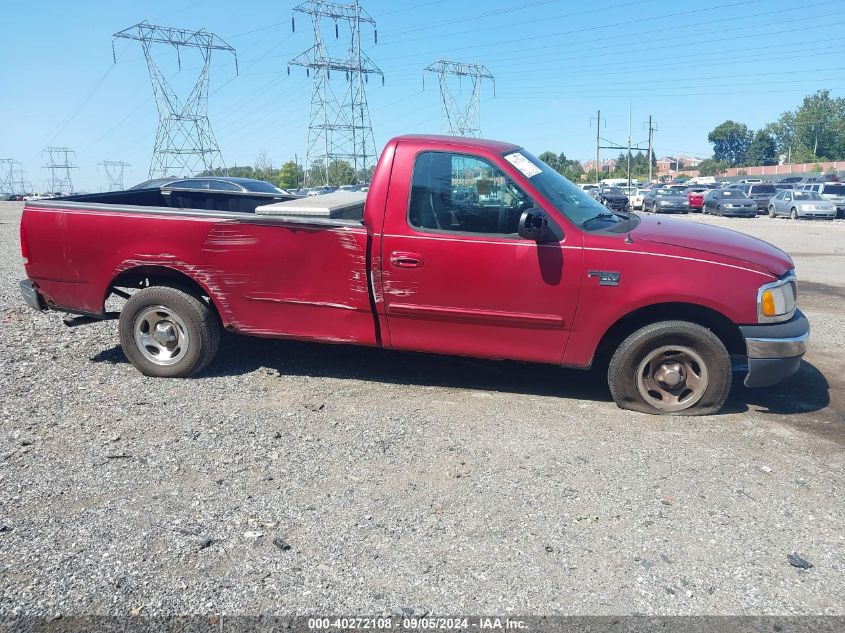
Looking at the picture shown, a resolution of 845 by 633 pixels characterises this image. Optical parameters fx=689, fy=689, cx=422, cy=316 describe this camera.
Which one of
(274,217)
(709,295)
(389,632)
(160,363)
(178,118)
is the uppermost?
(178,118)

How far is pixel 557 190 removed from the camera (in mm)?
5262

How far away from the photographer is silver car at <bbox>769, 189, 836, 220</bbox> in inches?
1134

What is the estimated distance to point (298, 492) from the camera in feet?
12.4

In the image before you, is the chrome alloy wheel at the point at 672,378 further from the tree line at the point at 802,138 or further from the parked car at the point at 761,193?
the tree line at the point at 802,138

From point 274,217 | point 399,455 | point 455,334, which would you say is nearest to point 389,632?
point 399,455

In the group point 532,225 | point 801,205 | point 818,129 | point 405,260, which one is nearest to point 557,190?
point 532,225

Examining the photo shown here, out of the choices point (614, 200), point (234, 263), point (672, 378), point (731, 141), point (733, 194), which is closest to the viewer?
point (672, 378)

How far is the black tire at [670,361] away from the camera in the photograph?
15.6ft

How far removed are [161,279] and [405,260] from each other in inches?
86.8

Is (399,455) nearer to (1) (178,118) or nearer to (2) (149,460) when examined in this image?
(2) (149,460)

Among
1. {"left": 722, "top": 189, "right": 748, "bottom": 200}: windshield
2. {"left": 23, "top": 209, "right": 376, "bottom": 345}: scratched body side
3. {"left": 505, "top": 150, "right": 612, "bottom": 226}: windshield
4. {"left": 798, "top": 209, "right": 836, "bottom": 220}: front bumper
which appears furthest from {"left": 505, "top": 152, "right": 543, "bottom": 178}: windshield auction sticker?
{"left": 722, "top": 189, "right": 748, "bottom": 200}: windshield

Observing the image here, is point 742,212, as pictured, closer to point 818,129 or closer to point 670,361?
point 670,361

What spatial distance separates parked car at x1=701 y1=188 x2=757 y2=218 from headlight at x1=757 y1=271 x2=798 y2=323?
29975 millimetres

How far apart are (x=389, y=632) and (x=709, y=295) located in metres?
3.16
